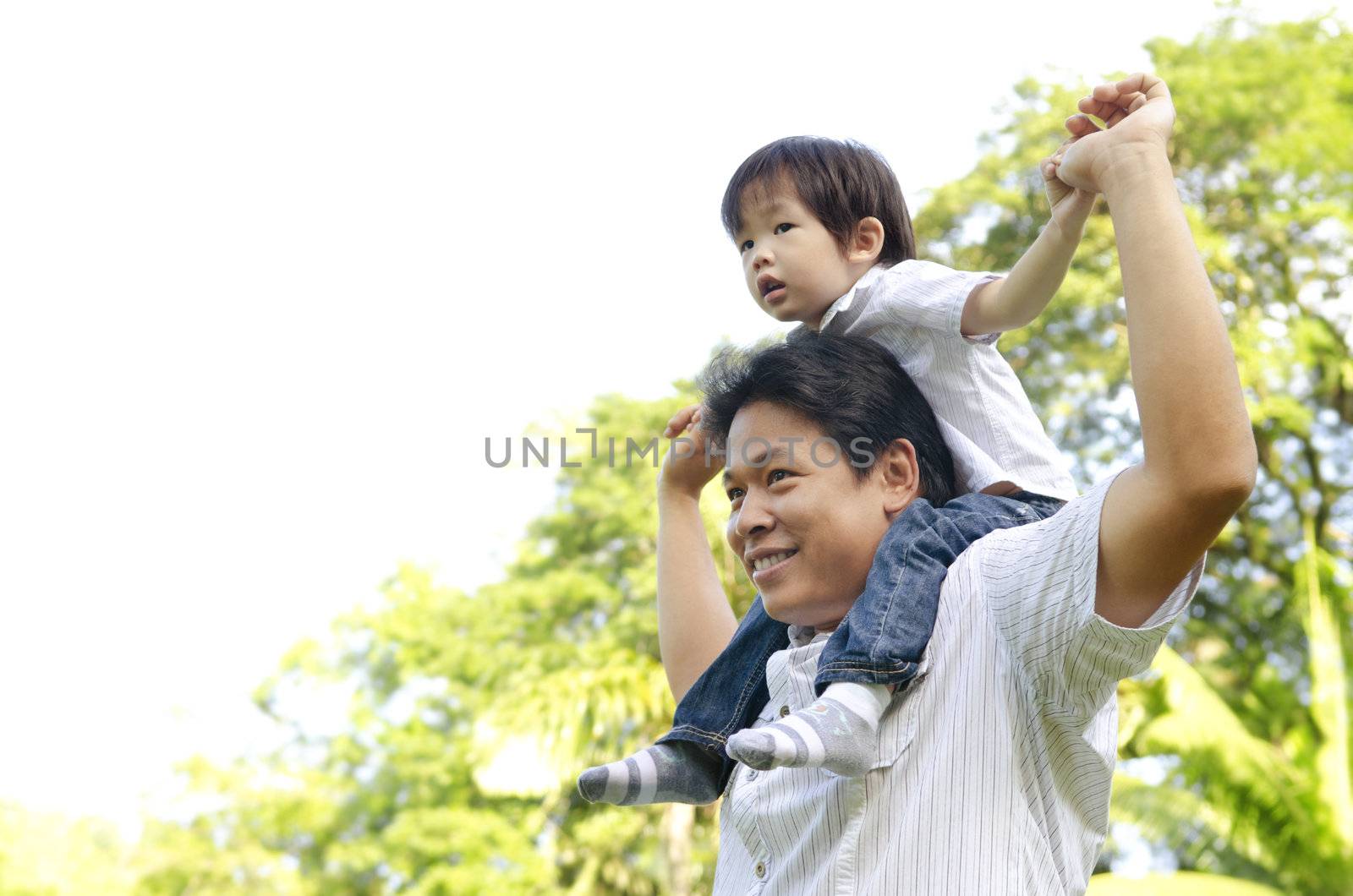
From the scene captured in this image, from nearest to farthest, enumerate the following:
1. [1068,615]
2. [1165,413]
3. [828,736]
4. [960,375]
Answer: [1165,413]
[1068,615]
[828,736]
[960,375]

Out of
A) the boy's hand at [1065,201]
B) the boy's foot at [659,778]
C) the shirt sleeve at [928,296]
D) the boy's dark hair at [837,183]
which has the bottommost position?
the boy's foot at [659,778]

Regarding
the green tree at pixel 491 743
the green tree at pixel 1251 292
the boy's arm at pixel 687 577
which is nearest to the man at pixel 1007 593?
the boy's arm at pixel 687 577

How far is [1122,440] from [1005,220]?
2532mm

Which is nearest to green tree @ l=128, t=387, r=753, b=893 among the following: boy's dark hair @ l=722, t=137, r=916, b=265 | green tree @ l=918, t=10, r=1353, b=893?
green tree @ l=918, t=10, r=1353, b=893

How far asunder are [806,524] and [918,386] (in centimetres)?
38

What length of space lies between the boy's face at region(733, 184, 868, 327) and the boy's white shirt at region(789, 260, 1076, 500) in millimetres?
107

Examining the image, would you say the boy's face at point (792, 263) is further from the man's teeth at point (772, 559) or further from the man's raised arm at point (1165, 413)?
the man's raised arm at point (1165, 413)

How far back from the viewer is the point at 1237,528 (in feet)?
47.5

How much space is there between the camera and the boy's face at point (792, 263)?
217 centimetres

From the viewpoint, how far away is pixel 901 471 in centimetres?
176

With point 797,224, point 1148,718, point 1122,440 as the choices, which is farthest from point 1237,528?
point 797,224

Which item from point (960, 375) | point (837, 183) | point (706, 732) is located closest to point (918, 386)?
point (960, 375)

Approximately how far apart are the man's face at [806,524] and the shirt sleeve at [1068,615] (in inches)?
9.3

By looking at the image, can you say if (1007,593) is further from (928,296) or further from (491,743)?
(491,743)
